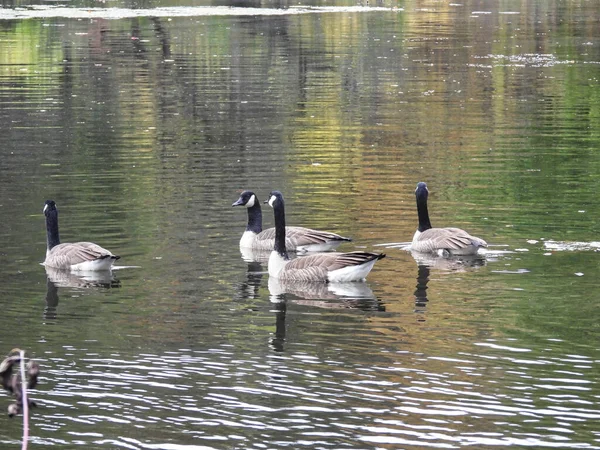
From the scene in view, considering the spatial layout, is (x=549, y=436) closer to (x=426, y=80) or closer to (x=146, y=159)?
(x=146, y=159)

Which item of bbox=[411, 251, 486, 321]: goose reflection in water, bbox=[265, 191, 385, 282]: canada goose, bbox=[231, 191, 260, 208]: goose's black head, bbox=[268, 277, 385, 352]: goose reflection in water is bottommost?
bbox=[268, 277, 385, 352]: goose reflection in water

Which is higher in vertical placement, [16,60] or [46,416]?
[16,60]

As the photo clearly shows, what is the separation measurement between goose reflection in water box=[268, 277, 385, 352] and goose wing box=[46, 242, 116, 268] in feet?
7.77

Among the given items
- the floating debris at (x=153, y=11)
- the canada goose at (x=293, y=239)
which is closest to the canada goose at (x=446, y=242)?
the canada goose at (x=293, y=239)

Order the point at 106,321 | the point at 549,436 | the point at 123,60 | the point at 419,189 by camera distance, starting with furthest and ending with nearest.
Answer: the point at 123,60 → the point at 419,189 → the point at 106,321 → the point at 549,436

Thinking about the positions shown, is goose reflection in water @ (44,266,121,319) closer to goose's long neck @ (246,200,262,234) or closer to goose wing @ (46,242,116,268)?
goose wing @ (46,242,116,268)

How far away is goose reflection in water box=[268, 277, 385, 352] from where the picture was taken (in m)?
15.8

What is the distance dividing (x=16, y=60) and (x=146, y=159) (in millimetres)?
27022

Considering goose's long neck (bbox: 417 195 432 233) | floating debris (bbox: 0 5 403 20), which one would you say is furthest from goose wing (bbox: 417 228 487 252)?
floating debris (bbox: 0 5 403 20)

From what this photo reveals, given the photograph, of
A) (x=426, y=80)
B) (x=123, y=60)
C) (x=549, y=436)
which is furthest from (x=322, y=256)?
(x=123, y=60)

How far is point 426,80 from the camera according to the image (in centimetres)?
4525

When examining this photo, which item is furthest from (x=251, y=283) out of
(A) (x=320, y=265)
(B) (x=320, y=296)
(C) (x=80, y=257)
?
→ (C) (x=80, y=257)

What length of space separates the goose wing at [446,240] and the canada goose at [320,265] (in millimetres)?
1468

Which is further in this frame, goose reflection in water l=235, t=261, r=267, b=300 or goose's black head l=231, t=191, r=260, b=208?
goose's black head l=231, t=191, r=260, b=208
